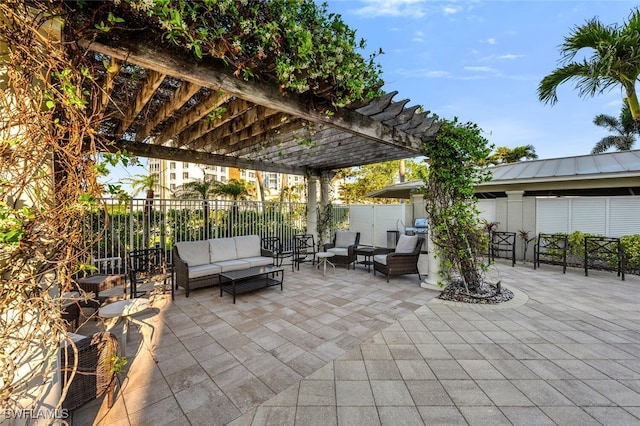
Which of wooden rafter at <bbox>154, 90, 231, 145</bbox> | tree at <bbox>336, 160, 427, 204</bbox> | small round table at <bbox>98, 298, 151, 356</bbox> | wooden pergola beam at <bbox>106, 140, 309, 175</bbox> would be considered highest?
tree at <bbox>336, 160, 427, 204</bbox>

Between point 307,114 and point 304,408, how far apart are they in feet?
9.61

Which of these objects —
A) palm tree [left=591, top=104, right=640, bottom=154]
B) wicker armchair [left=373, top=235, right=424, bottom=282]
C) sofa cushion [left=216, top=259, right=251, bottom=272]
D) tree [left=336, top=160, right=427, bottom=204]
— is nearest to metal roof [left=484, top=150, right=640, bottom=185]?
wicker armchair [left=373, top=235, right=424, bottom=282]

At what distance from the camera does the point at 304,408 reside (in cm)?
205

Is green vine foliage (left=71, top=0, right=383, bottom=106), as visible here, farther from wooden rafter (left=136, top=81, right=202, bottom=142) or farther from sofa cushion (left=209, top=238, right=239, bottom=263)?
sofa cushion (left=209, top=238, right=239, bottom=263)

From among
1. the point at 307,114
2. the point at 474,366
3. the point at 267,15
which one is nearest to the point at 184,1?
the point at 267,15

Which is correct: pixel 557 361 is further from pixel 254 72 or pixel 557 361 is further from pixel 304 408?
pixel 254 72

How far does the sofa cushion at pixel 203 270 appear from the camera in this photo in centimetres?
473

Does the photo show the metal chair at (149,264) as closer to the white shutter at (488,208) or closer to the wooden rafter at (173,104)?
the wooden rafter at (173,104)

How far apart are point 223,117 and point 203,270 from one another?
9.20 feet

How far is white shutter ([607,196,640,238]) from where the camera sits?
6.59m

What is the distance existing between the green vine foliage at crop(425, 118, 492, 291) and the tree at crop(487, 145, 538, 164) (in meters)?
15.8

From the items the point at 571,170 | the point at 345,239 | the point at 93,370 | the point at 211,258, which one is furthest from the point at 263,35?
the point at 571,170

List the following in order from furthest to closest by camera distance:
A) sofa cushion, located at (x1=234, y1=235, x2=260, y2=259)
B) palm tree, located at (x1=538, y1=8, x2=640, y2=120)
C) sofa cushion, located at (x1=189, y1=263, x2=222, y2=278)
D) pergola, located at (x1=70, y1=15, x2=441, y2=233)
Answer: sofa cushion, located at (x1=234, y1=235, x2=260, y2=259)
palm tree, located at (x1=538, y1=8, x2=640, y2=120)
sofa cushion, located at (x1=189, y1=263, x2=222, y2=278)
pergola, located at (x1=70, y1=15, x2=441, y2=233)

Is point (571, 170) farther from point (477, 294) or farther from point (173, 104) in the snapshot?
point (173, 104)
